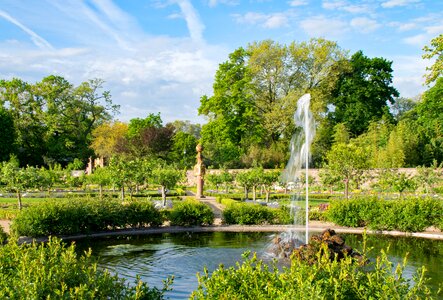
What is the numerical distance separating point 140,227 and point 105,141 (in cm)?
4225

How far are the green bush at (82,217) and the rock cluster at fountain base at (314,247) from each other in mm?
5682

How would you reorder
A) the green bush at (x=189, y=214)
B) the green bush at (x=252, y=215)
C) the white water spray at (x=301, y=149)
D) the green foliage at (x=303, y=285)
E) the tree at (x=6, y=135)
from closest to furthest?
the green foliage at (x=303, y=285), the white water spray at (x=301, y=149), the green bush at (x=189, y=214), the green bush at (x=252, y=215), the tree at (x=6, y=135)

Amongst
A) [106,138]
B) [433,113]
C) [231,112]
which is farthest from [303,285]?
[106,138]

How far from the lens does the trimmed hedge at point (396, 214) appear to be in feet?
52.4

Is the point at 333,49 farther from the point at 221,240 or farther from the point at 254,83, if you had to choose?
the point at 221,240

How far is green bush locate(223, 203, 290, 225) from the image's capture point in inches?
682

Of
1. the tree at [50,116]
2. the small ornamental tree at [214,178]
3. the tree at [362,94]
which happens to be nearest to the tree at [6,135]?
the tree at [50,116]

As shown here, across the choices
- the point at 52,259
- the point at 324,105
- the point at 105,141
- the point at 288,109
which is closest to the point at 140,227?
the point at 52,259

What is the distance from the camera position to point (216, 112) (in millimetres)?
45250

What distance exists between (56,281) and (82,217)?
422 inches

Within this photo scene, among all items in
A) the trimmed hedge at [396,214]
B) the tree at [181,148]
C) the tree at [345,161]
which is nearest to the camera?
the trimmed hedge at [396,214]

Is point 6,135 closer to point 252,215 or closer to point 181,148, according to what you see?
point 181,148

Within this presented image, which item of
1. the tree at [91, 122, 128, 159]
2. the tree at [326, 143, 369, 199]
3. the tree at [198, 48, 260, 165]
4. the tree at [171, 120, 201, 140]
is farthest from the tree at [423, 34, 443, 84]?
the tree at [171, 120, 201, 140]

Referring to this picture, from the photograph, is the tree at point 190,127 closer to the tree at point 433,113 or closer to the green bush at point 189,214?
the tree at point 433,113
